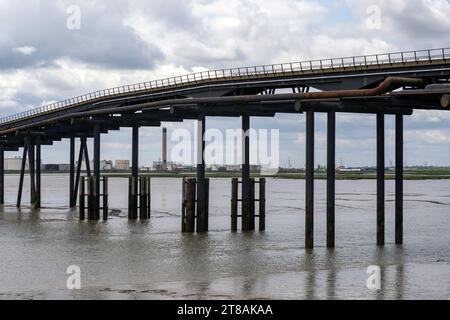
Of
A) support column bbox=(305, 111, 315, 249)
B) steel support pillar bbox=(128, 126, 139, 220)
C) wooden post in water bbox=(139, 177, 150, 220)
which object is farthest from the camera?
steel support pillar bbox=(128, 126, 139, 220)

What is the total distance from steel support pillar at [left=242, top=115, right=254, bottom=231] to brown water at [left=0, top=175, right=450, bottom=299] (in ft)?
4.19

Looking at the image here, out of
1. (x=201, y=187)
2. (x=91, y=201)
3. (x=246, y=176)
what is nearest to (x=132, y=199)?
(x=91, y=201)

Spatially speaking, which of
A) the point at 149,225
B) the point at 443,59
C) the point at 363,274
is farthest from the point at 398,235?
the point at 149,225

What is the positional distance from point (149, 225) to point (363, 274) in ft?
75.5

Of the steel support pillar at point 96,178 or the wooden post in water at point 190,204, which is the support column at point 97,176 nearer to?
the steel support pillar at point 96,178

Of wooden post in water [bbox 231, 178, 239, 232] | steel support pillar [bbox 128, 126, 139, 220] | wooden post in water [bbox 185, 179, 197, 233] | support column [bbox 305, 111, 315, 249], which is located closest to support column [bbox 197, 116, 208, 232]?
wooden post in water [bbox 185, 179, 197, 233]

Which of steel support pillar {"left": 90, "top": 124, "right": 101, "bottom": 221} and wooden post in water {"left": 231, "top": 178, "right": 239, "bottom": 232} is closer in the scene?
wooden post in water {"left": 231, "top": 178, "right": 239, "bottom": 232}

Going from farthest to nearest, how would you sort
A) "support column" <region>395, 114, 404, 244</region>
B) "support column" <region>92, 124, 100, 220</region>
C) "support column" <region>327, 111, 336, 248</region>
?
"support column" <region>92, 124, 100, 220</region> < "support column" <region>395, 114, 404, 244</region> < "support column" <region>327, 111, 336, 248</region>

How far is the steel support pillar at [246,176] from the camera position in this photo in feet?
133

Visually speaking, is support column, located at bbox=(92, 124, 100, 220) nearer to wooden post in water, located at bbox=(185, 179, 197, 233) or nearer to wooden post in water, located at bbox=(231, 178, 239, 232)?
wooden post in water, located at bbox=(185, 179, 197, 233)

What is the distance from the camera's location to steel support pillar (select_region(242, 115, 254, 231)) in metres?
40.6
